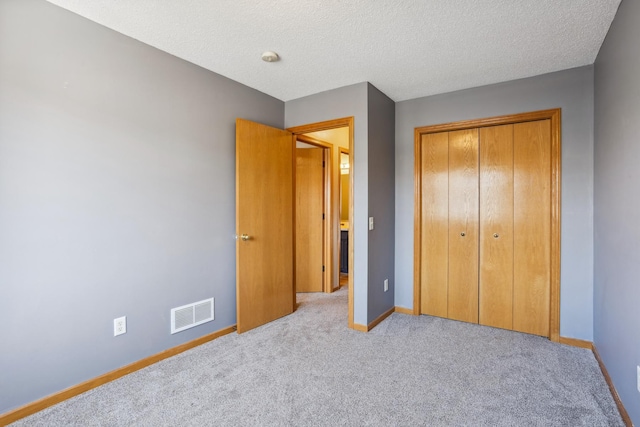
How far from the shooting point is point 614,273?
1.98 meters

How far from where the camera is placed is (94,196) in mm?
2061

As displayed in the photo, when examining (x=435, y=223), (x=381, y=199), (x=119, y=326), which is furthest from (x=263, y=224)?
(x=435, y=223)

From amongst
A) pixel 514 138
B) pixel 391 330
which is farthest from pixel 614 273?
pixel 391 330

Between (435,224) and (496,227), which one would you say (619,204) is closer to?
(496,227)

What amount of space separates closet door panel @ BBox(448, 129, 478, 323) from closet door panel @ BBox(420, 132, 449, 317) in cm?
5

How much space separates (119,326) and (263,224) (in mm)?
1431

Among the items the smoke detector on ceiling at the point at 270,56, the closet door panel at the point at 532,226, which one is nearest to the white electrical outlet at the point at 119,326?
the smoke detector on ceiling at the point at 270,56

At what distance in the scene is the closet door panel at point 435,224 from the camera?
132 inches

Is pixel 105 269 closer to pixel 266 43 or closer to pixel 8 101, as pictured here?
pixel 8 101

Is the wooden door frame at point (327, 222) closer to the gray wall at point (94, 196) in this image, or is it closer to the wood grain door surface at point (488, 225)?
the wood grain door surface at point (488, 225)

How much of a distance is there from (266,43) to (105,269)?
1.92 m

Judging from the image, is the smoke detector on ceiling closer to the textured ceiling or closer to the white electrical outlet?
the textured ceiling

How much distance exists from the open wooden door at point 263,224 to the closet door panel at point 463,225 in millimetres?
1697

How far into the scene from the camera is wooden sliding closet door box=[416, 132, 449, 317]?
335 centimetres
